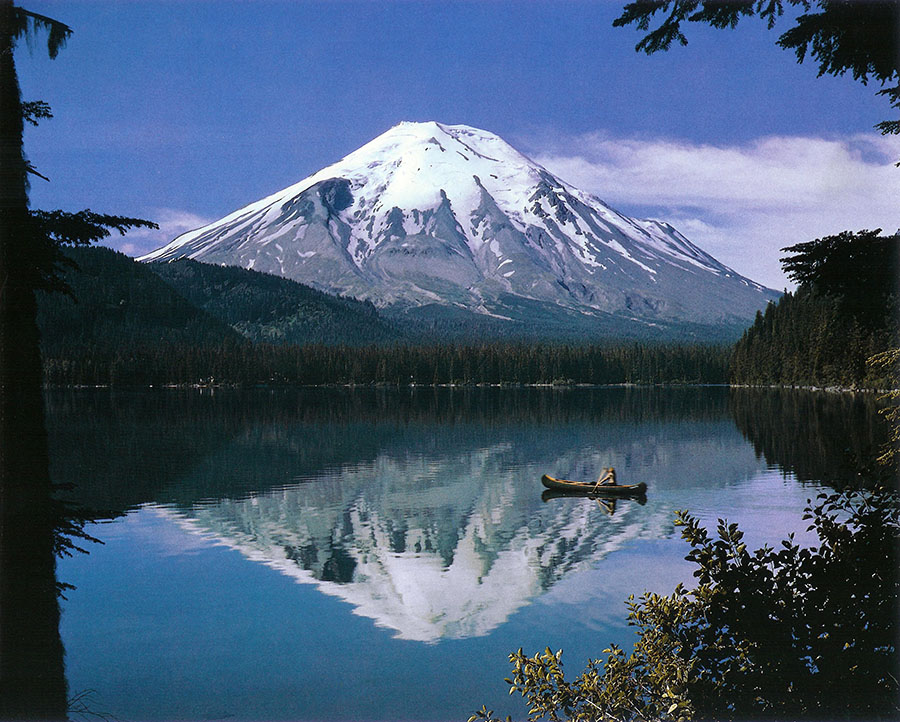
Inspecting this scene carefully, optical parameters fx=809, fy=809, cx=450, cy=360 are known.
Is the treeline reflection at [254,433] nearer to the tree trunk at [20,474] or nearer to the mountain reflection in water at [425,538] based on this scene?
the tree trunk at [20,474]

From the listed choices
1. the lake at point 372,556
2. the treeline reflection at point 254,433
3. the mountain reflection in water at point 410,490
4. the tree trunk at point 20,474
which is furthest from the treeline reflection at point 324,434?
the tree trunk at point 20,474

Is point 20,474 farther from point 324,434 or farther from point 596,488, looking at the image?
point 324,434

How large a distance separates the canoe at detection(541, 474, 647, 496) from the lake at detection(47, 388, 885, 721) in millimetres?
799

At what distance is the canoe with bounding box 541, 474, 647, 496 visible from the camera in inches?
1688

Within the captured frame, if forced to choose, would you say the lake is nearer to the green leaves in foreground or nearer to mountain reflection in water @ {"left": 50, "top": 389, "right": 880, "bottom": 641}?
mountain reflection in water @ {"left": 50, "top": 389, "right": 880, "bottom": 641}

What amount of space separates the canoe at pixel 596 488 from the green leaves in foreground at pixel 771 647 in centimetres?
3549

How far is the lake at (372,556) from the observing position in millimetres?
16844

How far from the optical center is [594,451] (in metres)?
65.5

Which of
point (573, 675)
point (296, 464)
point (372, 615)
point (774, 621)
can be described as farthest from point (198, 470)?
point (774, 621)

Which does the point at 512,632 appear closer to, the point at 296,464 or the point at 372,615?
the point at 372,615

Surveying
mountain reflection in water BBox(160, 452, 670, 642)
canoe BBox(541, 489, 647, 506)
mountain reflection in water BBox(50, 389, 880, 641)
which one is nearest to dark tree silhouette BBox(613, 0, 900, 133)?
mountain reflection in water BBox(50, 389, 880, 641)

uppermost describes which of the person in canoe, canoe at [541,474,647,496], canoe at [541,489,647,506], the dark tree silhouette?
the dark tree silhouette

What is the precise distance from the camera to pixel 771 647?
24.0 ft

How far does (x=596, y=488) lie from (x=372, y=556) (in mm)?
17328
